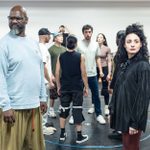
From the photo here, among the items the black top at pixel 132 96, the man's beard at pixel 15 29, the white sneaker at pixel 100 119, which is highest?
the man's beard at pixel 15 29

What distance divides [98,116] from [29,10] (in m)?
5.70

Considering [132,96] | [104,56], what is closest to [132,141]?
[132,96]

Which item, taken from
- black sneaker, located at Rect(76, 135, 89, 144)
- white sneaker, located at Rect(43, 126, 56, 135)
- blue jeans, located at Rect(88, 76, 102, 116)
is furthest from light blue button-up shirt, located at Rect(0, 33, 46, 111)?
blue jeans, located at Rect(88, 76, 102, 116)

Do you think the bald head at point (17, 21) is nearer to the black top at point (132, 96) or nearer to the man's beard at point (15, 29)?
the man's beard at point (15, 29)

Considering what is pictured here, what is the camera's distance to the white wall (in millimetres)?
9977

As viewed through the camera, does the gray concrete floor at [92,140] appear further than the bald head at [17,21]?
Yes

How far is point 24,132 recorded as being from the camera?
2.82 metres

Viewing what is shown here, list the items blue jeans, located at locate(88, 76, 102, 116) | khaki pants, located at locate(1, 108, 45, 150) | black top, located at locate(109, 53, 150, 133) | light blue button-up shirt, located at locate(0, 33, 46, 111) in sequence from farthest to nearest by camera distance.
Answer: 1. blue jeans, located at locate(88, 76, 102, 116)
2. khaki pants, located at locate(1, 108, 45, 150)
3. light blue button-up shirt, located at locate(0, 33, 46, 111)
4. black top, located at locate(109, 53, 150, 133)

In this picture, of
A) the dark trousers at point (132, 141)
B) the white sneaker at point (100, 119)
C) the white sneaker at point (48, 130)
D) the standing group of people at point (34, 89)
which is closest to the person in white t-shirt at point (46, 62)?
the white sneaker at point (48, 130)

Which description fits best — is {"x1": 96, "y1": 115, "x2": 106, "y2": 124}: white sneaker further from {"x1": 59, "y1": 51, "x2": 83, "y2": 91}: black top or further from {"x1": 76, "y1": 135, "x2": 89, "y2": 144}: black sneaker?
{"x1": 59, "y1": 51, "x2": 83, "y2": 91}: black top

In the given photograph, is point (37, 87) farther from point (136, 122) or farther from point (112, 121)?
point (136, 122)

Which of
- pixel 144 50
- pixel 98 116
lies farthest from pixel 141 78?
pixel 98 116

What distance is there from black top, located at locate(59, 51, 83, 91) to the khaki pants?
1271mm

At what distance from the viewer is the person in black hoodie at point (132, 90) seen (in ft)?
8.21
